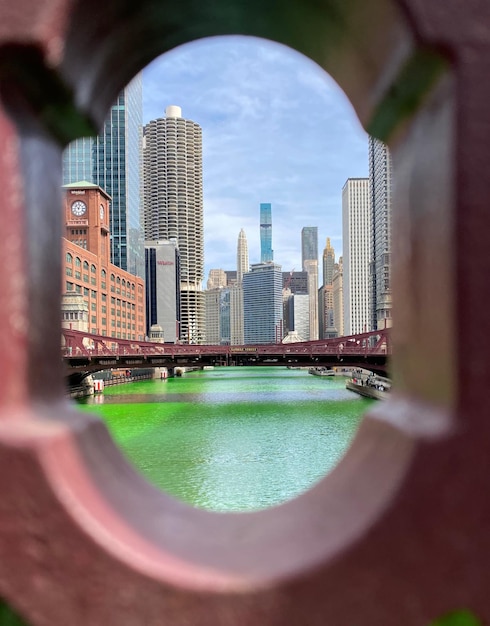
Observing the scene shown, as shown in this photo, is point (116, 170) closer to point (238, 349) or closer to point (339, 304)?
point (238, 349)

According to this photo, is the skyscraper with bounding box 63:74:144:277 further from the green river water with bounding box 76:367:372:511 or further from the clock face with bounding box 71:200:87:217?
the green river water with bounding box 76:367:372:511

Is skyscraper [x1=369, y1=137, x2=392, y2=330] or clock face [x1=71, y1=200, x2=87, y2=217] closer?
clock face [x1=71, y1=200, x2=87, y2=217]

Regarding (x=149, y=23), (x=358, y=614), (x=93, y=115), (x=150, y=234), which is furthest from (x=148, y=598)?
(x=150, y=234)

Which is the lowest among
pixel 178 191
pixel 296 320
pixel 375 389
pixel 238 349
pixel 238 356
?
pixel 375 389

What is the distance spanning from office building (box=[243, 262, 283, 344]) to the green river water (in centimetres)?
15276

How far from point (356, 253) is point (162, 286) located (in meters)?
49.1

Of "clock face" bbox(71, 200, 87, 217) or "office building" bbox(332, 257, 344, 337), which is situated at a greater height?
"clock face" bbox(71, 200, 87, 217)

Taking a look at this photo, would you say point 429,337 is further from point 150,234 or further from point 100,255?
point 150,234

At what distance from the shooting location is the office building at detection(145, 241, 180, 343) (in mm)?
107062

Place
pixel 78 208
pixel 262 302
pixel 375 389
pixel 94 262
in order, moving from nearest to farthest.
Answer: pixel 375 389
pixel 94 262
pixel 78 208
pixel 262 302

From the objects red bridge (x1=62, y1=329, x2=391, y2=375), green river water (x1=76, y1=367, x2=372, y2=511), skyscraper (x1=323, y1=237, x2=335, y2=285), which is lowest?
green river water (x1=76, y1=367, x2=372, y2=511)

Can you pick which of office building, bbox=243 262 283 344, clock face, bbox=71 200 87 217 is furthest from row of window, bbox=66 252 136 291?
office building, bbox=243 262 283 344

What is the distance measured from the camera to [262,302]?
19025 cm

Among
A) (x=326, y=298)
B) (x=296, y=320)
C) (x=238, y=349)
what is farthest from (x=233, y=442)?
(x=296, y=320)
